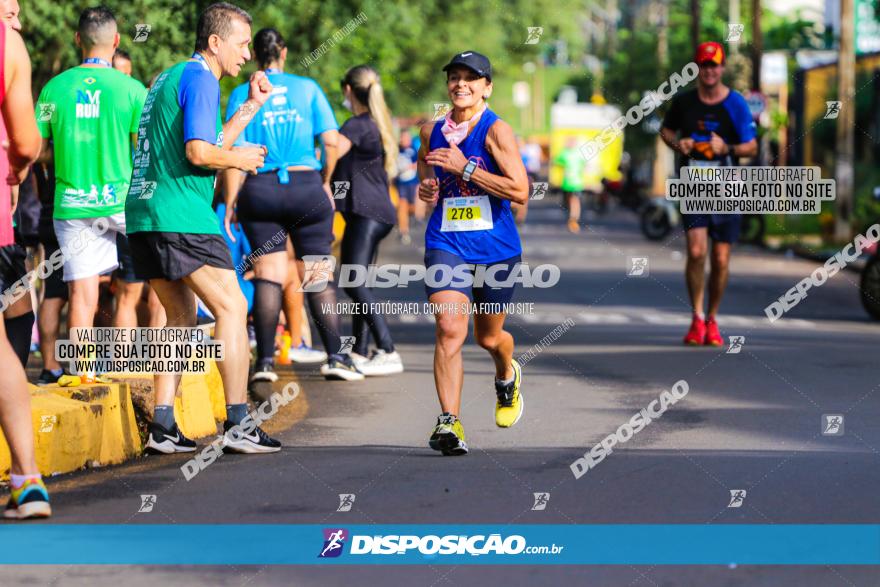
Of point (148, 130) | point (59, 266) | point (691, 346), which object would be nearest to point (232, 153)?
point (148, 130)

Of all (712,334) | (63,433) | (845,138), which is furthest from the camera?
(845,138)

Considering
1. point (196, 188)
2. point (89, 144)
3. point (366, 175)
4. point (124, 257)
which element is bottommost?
point (124, 257)

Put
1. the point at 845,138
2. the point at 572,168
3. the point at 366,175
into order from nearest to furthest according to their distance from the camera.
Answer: the point at 366,175, the point at 845,138, the point at 572,168

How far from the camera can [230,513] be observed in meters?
6.75

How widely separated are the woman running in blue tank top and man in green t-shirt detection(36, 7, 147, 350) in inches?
72.7

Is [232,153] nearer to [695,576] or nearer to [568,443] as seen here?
[568,443]

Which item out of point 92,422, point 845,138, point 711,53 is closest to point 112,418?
point 92,422

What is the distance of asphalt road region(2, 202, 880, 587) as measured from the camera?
5785mm

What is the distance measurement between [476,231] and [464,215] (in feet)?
0.31

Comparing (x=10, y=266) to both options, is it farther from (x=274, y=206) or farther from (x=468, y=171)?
(x=274, y=206)

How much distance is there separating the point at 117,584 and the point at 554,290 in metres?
15.0

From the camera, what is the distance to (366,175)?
38.8ft

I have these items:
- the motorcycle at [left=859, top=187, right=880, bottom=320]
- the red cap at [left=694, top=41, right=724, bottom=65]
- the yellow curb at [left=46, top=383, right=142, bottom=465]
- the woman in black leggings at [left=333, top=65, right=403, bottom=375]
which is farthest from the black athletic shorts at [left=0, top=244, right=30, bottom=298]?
the motorcycle at [left=859, top=187, right=880, bottom=320]

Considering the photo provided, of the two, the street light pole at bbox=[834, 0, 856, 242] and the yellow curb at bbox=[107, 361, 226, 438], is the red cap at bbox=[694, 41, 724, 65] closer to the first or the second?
the yellow curb at bbox=[107, 361, 226, 438]
